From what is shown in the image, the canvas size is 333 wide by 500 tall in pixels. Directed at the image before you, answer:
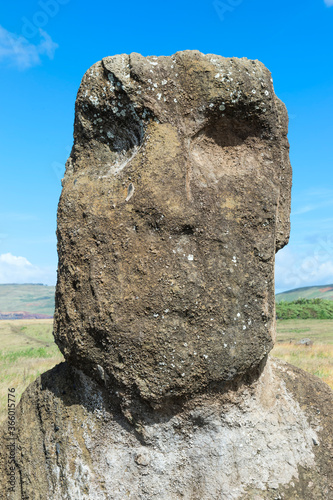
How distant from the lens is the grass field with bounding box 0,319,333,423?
10.5 meters

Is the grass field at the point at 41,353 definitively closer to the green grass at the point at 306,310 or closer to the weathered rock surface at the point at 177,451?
the green grass at the point at 306,310

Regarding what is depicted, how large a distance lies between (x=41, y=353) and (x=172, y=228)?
49.0 ft

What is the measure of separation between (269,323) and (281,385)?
3.34 feet

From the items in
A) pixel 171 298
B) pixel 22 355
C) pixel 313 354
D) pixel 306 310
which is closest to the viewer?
pixel 171 298

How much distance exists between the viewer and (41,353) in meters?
16.8

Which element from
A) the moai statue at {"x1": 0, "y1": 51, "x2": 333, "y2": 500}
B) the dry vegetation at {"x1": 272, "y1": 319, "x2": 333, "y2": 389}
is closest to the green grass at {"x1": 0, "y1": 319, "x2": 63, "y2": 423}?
the moai statue at {"x1": 0, "y1": 51, "x2": 333, "y2": 500}

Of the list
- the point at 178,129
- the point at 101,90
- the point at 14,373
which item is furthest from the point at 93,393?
the point at 14,373

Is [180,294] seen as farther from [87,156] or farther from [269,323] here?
[87,156]

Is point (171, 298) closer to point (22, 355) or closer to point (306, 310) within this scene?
point (22, 355)

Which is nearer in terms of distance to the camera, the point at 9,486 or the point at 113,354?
the point at 113,354

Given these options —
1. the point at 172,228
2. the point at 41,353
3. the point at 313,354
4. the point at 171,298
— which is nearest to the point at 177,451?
the point at 171,298

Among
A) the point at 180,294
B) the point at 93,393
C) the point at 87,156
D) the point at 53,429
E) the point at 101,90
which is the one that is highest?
the point at 101,90

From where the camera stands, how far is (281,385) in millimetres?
4219

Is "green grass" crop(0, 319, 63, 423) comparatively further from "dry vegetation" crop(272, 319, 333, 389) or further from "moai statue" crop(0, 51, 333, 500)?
"dry vegetation" crop(272, 319, 333, 389)
